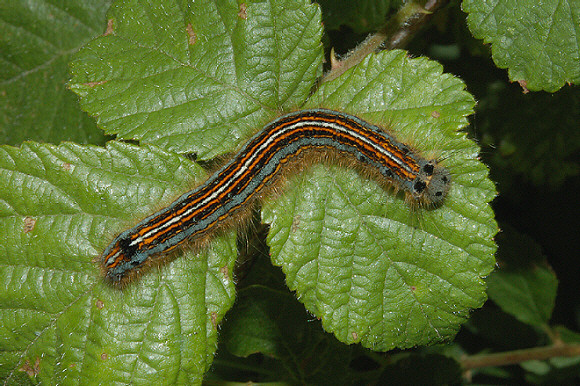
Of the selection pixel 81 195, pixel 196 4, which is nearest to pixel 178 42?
pixel 196 4

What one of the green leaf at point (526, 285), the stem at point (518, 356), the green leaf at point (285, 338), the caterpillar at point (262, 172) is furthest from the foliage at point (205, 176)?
the green leaf at point (526, 285)

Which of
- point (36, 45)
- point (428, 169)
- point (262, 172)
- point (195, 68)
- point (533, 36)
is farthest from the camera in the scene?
point (36, 45)

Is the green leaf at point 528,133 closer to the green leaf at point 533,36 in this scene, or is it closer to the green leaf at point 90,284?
the green leaf at point 533,36

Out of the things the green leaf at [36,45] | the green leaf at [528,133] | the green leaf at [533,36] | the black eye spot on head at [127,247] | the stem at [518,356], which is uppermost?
the green leaf at [36,45]

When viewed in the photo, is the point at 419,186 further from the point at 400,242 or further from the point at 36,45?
the point at 36,45

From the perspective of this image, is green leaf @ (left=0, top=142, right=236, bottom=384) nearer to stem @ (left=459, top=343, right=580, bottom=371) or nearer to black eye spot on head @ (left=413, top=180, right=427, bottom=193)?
black eye spot on head @ (left=413, top=180, right=427, bottom=193)

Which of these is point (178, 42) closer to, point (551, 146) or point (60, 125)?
point (60, 125)

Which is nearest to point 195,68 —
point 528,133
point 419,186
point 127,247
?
point 127,247
